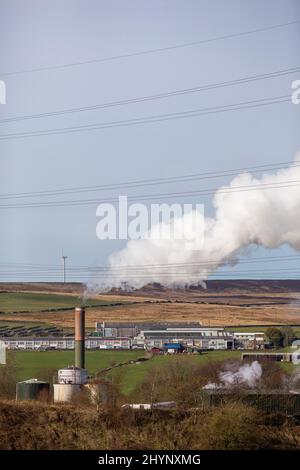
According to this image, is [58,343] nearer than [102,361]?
No

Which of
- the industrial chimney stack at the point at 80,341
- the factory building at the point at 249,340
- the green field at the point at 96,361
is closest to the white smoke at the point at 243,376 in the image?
the green field at the point at 96,361

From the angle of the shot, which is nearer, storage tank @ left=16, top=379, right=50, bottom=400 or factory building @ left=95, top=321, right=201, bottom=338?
storage tank @ left=16, top=379, right=50, bottom=400

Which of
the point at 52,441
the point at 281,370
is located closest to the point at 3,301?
the point at 281,370

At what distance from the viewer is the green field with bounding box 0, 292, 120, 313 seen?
393ft

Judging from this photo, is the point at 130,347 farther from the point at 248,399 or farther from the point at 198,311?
the point at 248,399

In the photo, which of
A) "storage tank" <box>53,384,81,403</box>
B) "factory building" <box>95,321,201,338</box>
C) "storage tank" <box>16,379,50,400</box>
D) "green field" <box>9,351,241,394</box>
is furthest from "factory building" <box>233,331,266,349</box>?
"storage tank" <box>53,384,81,403</box>

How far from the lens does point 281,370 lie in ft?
229

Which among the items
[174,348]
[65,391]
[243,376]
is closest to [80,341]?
[243,376]

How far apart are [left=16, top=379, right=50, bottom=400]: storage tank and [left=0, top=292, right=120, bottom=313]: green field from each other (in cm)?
6026

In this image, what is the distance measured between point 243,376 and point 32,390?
49.6 ft

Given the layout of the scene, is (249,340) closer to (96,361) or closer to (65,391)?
(96,361)

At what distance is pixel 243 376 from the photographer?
65.7 metres

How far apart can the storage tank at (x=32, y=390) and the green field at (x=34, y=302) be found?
198 ft

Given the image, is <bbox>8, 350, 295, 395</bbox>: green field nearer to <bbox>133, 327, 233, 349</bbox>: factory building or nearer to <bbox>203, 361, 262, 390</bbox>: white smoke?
<bbox>203, 361, 262, 390</bbox>: white smoke
